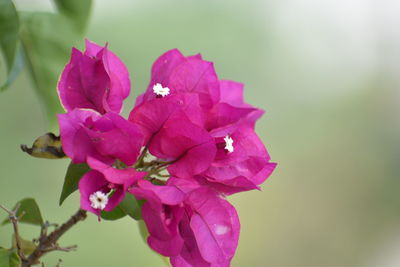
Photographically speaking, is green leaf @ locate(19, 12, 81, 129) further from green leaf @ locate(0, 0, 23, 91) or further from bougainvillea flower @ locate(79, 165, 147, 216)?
bougainvillea flower @ locate(79, 165, 147, 216)

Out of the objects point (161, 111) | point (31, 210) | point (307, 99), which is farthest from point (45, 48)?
point (307, 99)

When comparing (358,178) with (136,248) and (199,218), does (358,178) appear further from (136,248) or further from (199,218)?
(199,218)

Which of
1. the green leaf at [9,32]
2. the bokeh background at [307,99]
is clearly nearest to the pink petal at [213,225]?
the green leaf at [9,32]

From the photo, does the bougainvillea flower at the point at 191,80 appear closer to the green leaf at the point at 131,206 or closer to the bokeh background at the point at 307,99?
the green leaf at the point at 131,206

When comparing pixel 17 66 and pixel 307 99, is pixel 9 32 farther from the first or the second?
pixel 307 99

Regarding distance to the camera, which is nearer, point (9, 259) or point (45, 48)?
point (9, 259)

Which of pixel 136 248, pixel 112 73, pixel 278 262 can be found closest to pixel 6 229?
pixel 136 248
